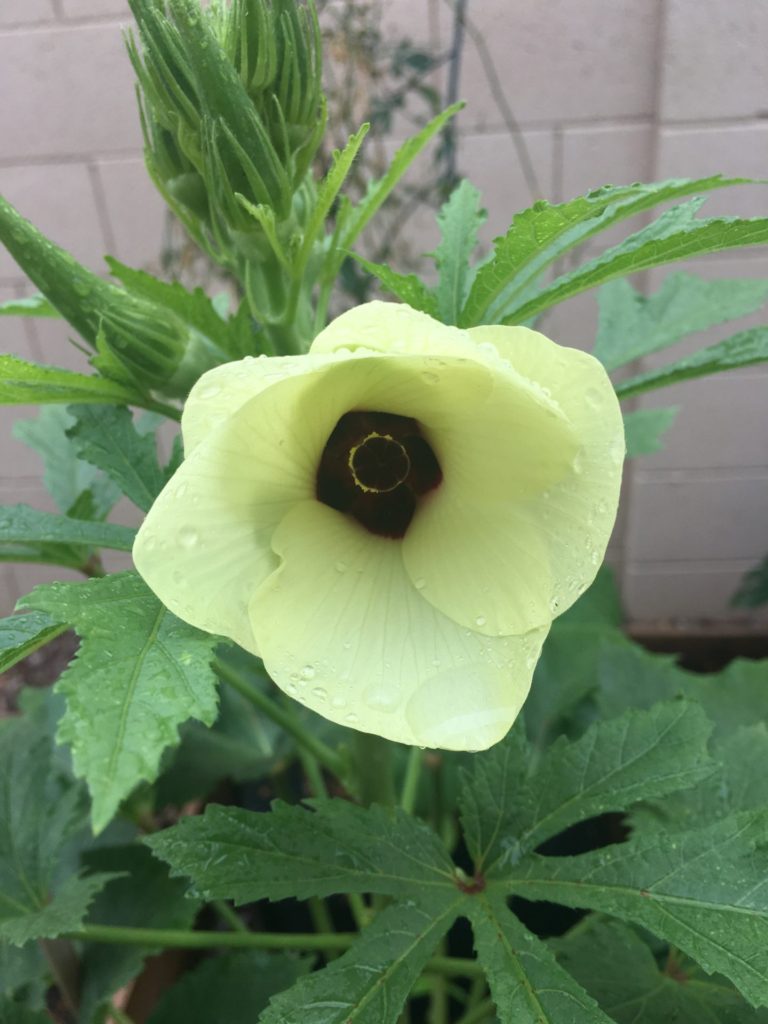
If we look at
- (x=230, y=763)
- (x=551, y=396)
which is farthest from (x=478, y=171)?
(x=551, y=396)

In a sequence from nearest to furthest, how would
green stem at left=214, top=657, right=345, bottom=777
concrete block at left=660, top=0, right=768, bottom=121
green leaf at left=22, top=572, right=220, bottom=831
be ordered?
green leaf at left=22, top=572, right=220, bottom=831
green stem at left=214, top=657, right=345, bottom=777
concrete block at left=660, top=0, right=768, bottom=121

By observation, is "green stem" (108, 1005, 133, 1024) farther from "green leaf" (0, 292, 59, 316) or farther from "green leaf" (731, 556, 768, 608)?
"green leaf" (731, 556, 768, 608)

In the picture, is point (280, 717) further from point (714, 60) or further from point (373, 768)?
point (714, 60)

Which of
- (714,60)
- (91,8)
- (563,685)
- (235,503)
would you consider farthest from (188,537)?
(91,8)

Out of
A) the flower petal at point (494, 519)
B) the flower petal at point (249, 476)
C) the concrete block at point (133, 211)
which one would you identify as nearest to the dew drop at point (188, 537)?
the flower petal at point (249, 476)

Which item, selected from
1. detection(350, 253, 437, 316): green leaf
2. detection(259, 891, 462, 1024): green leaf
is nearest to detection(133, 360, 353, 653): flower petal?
detection(350, 253, 437, 316): green leaf
